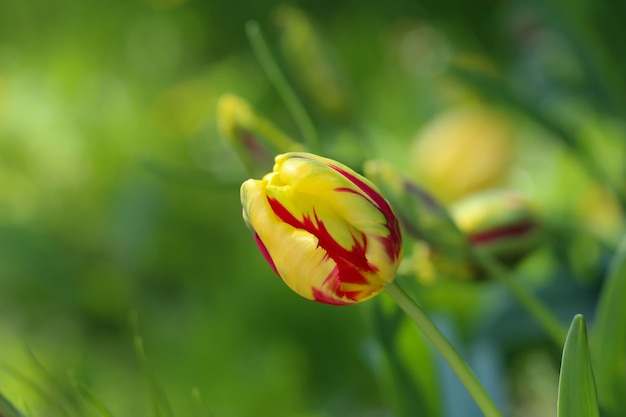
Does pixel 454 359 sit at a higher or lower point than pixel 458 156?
lower

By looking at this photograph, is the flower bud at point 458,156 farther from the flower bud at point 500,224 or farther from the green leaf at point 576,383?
the green leaf at point 576,383

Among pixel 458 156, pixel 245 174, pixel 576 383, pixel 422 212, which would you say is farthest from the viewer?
pixel 458 156

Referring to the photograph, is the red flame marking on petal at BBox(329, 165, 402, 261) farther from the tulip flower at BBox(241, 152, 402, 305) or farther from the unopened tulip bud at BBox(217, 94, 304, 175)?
the unopened tulip bud at BBox(217, 94, 304, 175)

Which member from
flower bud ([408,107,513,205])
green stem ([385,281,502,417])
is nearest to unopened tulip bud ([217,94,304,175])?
green stem ([385,281,502,417])

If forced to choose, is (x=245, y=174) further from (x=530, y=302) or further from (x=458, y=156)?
(x=530, y=302)

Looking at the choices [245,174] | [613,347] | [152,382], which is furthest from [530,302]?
[245,174]

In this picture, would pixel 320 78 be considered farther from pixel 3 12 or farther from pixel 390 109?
pixel 3 12

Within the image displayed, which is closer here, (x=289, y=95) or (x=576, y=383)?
(x=576, y=383)
